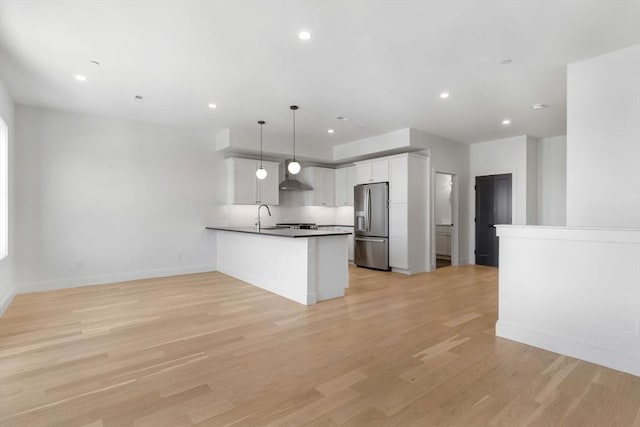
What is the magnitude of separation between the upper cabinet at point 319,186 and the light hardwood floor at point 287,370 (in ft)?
13.4

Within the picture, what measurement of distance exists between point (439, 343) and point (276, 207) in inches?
210

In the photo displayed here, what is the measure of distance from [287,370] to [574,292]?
8.15ft

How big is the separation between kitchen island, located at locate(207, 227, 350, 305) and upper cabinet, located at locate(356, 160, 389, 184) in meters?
2.54

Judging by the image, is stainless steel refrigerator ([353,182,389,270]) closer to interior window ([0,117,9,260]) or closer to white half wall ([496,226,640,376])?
white half wall ([496,226,640,376])

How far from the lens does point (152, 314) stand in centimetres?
383

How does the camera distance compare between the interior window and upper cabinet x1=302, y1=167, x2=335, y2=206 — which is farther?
upper cabinet x1=302, y1=167, x2=335, y2=206

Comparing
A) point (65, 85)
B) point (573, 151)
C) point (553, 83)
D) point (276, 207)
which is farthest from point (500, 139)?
point (65, 85)

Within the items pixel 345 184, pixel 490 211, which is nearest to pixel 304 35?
pixel 345 184

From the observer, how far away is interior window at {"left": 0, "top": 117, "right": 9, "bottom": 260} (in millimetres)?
4141

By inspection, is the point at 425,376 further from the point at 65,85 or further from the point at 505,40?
the point at 65,85

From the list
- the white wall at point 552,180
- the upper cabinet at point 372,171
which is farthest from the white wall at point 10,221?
the white wall at point 552,180

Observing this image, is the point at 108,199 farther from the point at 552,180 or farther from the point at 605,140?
the point at 552,180

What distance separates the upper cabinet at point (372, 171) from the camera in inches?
267

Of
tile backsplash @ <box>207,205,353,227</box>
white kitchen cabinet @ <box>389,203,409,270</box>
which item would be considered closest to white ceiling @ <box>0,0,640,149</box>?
white kitchen cabinet @ <box>389,203,409,270</box>
